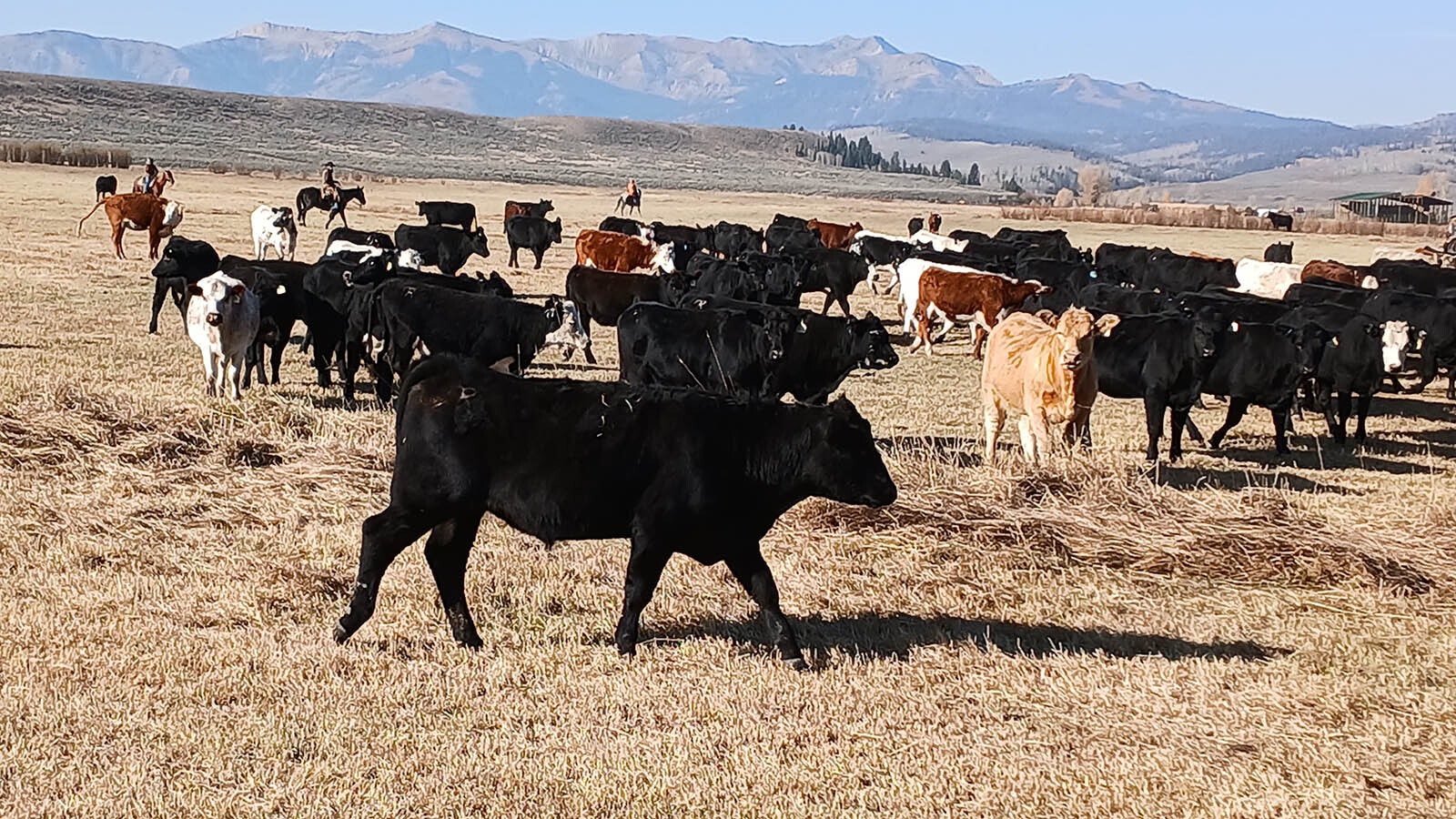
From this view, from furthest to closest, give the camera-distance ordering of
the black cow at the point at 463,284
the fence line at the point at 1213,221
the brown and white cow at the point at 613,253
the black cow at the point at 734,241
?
1. the fence line at the point at 1213,221
2. the black cow at the point at 734,241
3. the brown and white cow at the point at 613,253
4. the black cow at the point at 463,284

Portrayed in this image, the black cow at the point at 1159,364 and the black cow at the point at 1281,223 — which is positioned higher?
the black cow at the point at 1281,223

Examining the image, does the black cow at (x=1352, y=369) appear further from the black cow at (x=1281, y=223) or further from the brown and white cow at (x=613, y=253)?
the black cow at (x=1281, y=223)

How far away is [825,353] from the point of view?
12500mm

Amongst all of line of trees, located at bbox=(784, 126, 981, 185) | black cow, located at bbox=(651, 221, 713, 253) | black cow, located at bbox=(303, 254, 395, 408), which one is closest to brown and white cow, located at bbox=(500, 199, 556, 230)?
black cow, located at bbox=(651, 221, 713, 253)

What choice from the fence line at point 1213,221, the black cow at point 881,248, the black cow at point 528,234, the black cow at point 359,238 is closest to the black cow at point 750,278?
the black cow at point 359,238

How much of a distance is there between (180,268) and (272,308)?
4919 millimetres

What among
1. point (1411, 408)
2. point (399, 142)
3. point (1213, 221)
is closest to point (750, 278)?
point (1411, 408)

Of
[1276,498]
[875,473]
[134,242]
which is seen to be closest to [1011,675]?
[875,473]

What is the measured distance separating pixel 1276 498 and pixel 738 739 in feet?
16.4

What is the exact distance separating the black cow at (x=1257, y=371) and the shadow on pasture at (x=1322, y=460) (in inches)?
6.8

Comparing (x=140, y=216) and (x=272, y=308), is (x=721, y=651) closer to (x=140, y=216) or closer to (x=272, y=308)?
(x=272, y=308)

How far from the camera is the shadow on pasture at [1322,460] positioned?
12672 mm

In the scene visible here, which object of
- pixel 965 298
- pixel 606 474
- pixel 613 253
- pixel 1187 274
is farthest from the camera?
pixel 1187 274

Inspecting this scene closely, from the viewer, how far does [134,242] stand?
29016 millimetres
